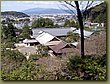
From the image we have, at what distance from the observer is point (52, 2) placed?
16.8 feet

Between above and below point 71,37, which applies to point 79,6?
above

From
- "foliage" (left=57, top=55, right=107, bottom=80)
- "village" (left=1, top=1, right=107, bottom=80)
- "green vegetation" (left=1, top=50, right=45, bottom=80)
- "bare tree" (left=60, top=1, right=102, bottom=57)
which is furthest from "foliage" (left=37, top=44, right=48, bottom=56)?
"bare tree" (left=60, top=1, right=102, bottom=57)

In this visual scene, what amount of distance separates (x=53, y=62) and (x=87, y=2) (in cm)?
65

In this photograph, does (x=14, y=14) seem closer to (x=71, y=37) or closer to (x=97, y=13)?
(x=71, y=37)

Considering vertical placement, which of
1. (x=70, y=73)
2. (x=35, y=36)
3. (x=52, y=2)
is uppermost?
(x=52, y=2)

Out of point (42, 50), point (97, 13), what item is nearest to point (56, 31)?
point (42, 50)

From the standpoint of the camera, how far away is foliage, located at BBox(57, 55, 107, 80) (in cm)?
512

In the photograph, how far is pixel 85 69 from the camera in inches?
202

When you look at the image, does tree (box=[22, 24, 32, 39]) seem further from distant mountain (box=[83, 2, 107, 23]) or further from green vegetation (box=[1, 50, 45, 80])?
distant mountain (box=[83, 2, 107, 23])

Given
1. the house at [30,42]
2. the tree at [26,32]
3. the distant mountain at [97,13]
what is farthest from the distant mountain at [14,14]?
the distant mountain at [97,13]

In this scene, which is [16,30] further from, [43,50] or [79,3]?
[79,3]

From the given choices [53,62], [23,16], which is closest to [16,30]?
[23,16]

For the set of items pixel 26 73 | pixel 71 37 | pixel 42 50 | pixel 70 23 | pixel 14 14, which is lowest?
pixel 26 73

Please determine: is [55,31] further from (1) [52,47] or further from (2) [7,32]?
(2) [7,32]
